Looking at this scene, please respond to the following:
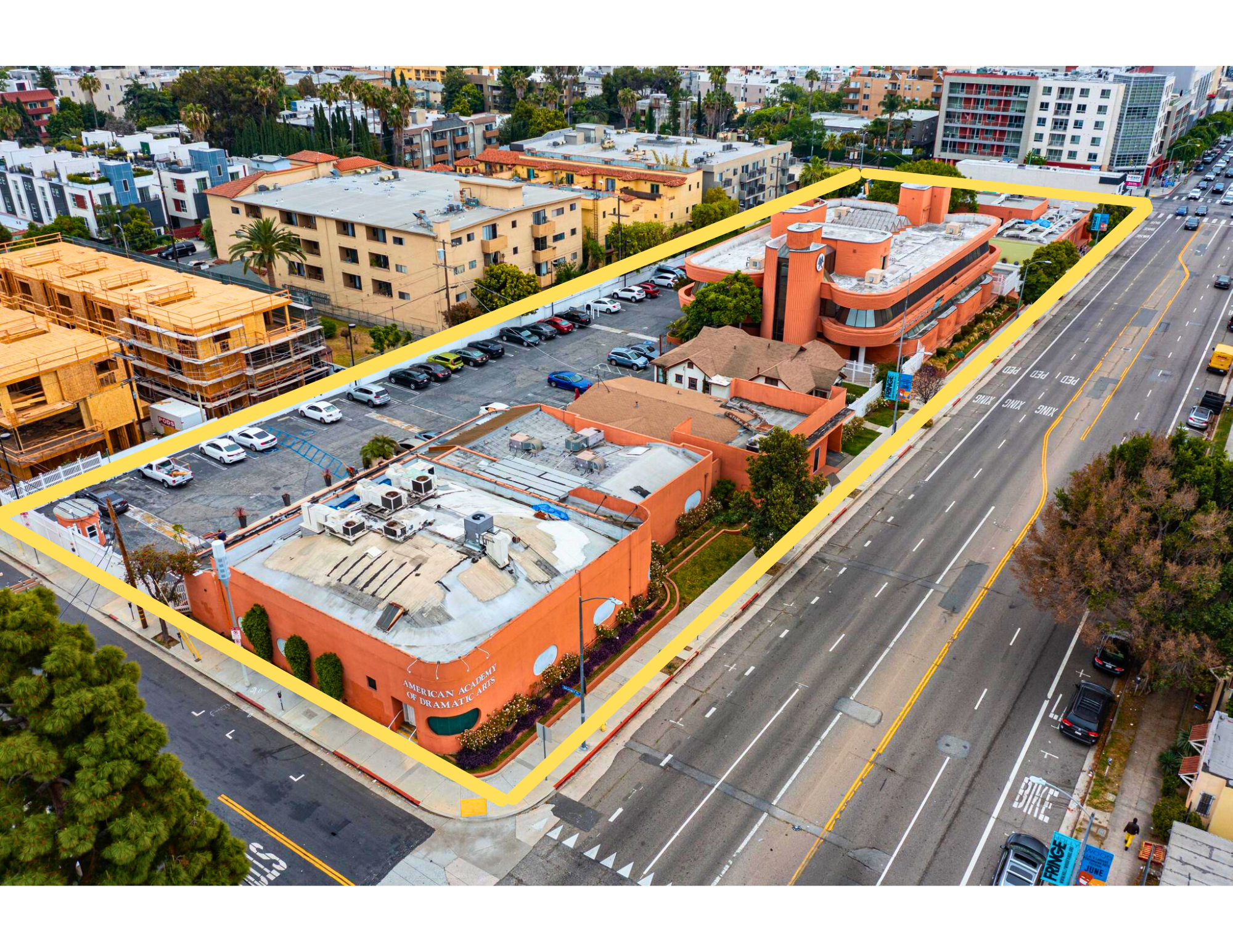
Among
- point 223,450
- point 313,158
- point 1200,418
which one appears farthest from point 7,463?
point 1200,418

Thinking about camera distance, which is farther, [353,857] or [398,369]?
[398,369]

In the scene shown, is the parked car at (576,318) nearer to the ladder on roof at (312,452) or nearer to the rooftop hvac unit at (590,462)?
the ladder on roof at (312,452)

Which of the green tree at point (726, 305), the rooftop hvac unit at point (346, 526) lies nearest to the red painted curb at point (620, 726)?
the rooftop hvac unit at point (346, 526)

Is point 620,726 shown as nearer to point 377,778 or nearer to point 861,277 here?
point 377,778

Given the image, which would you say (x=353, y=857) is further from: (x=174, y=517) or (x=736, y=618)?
(x=174, y=517)

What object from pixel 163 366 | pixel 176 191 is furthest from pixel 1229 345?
pixel 176 191
